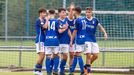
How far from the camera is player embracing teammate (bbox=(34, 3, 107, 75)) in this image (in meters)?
17.7

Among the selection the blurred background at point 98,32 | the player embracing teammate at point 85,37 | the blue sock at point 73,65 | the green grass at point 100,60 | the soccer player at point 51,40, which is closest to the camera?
the soccer player at point 51,40

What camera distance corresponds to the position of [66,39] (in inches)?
712

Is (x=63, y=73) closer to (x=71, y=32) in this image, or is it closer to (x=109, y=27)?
(x=71, y=32)

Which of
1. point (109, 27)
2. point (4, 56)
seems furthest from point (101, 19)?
point (4, 56)

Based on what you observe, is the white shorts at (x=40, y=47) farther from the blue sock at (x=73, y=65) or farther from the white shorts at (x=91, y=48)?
the white shorts at (x=91, y=48)

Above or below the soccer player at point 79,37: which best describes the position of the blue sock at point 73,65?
below

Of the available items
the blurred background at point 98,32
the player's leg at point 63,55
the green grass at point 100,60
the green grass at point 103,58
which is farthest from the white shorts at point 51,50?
the green grass at point 100,60

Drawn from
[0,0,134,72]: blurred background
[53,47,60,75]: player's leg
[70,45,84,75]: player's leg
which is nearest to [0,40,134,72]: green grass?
[0,0,134,72]: blurred background

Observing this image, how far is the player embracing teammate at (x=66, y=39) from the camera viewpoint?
58.0ft

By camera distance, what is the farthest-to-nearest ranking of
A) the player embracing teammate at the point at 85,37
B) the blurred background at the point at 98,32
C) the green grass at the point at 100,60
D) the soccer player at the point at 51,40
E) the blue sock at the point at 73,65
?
the green grass at the point at 100,60 < the blurred background at the point at 98,32 < the blue sock at the point at 73,65 < the player embracing teammate at the point at 85,37 < the soccer player at the point at 51,40

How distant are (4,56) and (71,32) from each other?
783 centimetres

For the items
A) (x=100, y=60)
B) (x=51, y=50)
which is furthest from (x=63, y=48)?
(x=100, y=60)

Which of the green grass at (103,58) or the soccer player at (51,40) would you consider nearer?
the soccer player at (51,40)

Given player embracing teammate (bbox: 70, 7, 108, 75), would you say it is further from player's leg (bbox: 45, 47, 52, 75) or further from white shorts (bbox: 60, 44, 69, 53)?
player's leg (bbox: 45, 47, 52, 75)
